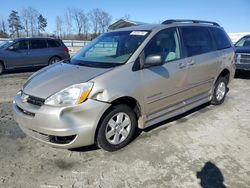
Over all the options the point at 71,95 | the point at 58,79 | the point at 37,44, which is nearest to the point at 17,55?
the point at 37,44

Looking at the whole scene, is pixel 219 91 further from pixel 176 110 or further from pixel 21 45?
pixel 21 45

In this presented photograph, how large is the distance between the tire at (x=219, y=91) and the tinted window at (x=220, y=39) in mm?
754

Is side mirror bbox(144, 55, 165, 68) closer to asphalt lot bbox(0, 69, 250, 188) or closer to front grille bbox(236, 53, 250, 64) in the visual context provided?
asphalt lot bbox(0, 69, 250, 188)

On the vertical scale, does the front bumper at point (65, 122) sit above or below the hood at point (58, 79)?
below

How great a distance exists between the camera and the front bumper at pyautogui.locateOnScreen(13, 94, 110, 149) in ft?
10.6

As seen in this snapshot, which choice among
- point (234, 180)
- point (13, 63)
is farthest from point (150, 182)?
point (13, 63)

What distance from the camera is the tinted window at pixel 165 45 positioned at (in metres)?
4.13

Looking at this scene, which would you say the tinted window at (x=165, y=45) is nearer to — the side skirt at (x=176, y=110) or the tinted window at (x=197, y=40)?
the tinted window at (x=197, y=40)

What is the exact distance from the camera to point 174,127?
4668mm

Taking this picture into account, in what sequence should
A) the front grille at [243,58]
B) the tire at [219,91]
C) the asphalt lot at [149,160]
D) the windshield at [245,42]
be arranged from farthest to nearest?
A: the windshield at [245,42], the front grille at [243,58], the tire at [219,91], the asphalt lot at [149,160]

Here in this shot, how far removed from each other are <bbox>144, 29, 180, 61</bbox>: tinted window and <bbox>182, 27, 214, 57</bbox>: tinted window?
0.89ft

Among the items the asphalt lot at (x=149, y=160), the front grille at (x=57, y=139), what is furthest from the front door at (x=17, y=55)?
the front grille at (x=57, y=139)

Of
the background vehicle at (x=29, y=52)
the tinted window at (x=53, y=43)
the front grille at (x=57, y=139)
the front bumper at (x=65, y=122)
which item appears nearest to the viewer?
the front bumper at (x=65, y=122)

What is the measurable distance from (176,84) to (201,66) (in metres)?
0.91
